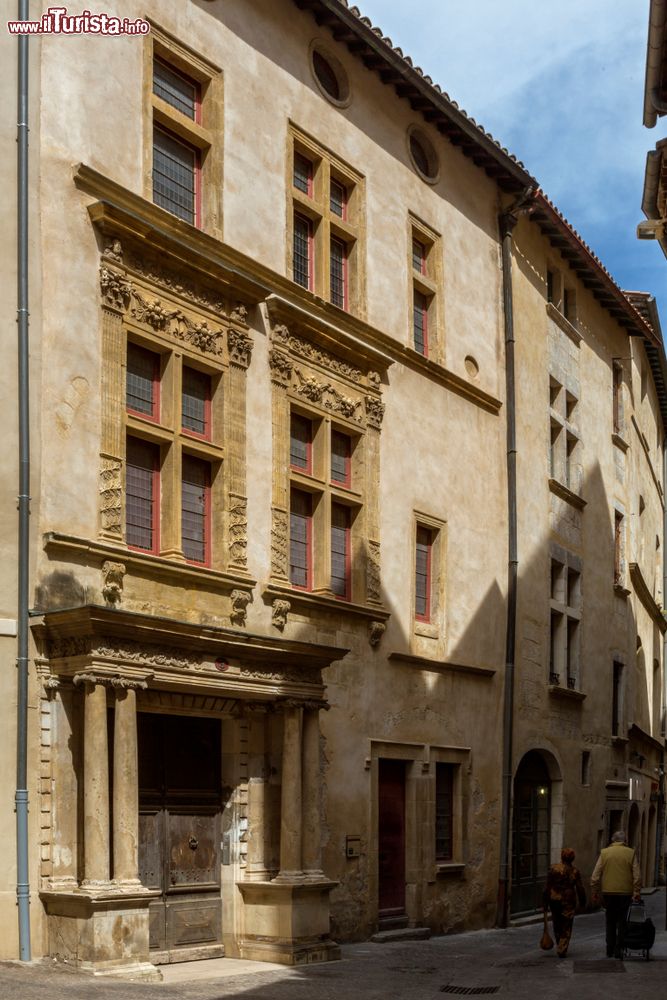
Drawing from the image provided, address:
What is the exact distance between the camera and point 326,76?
64.7ft

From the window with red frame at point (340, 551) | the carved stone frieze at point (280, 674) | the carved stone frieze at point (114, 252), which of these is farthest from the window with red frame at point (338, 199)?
the carved stone frieze at point (280, 674)

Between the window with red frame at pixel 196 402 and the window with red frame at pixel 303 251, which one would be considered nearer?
the window with red frame at pixel 196 402

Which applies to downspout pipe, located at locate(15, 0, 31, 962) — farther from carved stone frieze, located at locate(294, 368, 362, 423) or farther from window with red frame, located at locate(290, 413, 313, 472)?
window with red frame, located at locate(290, 413, 313, 472)

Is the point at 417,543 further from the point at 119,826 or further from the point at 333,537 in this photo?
the point at 119,826

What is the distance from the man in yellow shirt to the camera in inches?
649

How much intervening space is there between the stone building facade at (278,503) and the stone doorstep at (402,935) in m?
0.36

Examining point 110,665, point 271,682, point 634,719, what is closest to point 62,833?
point 110,665

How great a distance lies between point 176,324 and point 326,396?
10.4ft

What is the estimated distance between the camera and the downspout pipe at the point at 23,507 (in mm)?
13141

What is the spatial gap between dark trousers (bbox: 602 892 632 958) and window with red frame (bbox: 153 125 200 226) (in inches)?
354

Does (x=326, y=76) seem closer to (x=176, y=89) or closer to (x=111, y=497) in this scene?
(x=176, y=89)

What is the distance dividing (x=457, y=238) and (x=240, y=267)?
6376 mm

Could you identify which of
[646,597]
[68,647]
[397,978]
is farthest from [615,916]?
[646,597]

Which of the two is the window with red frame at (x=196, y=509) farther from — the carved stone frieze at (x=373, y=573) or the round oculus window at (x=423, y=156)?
the round oculus window at (x=423, y=156)
